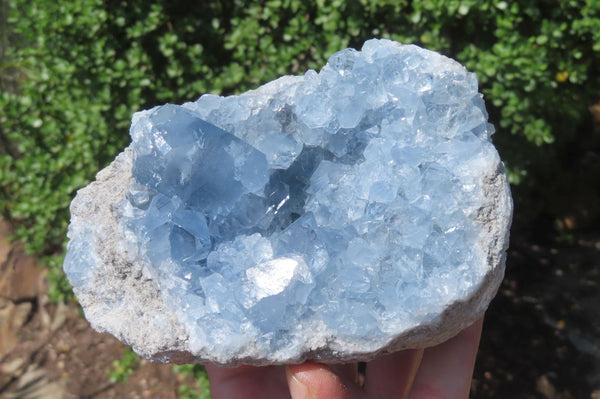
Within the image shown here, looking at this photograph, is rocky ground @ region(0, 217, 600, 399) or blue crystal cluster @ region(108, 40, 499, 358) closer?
blue crystal cluster @ region(108, 40, 499, 358)

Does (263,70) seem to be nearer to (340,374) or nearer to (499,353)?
(340,374)

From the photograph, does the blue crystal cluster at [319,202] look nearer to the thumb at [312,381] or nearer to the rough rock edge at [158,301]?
the rough rock edge at [158,301]

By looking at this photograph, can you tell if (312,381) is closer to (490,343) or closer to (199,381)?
(199,381)

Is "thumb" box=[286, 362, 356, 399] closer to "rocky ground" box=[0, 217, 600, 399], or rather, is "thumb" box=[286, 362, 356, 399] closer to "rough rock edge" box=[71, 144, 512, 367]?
"rough rock edge" box=[71, 144, 512, 367]

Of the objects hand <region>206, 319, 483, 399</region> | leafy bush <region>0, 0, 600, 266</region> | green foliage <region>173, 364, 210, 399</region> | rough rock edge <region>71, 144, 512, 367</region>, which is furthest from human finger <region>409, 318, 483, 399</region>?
green foliage <region>173, 364, 210, 399</region>

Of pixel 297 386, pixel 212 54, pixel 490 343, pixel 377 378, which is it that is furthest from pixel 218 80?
pixel 490 343

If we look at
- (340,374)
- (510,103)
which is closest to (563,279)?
(510,103)
